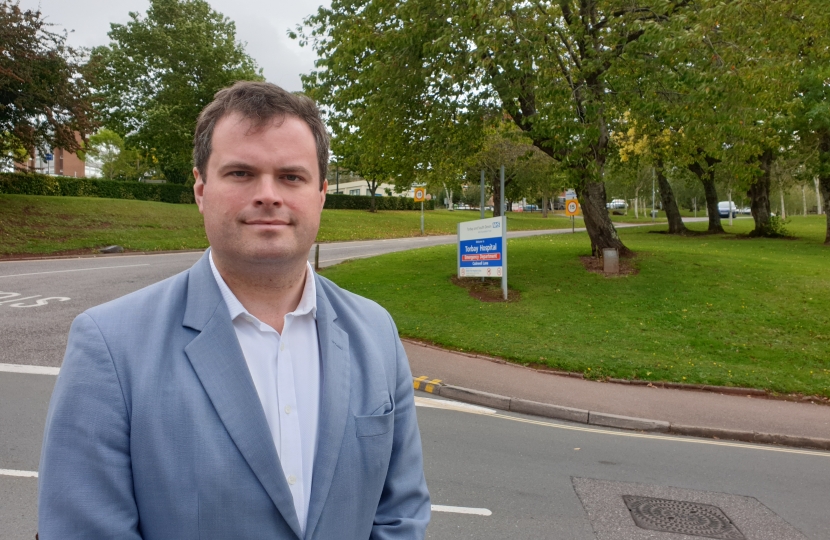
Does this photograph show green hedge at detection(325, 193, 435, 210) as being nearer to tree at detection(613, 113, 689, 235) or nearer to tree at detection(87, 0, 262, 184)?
tree at detection(87, 0, 262, 184)

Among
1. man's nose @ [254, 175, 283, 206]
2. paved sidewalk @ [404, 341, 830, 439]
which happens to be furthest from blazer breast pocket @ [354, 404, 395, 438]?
paved sidewalk @ [404, 341, 830, 439]

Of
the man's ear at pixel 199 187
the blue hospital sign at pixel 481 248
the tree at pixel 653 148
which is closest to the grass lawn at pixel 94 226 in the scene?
the blue hospital sign at pixel 481 248

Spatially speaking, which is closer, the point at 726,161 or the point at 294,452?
the point at 294,452

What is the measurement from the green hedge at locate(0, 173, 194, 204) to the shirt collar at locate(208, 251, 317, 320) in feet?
110

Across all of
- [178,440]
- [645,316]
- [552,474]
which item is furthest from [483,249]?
[178,440]

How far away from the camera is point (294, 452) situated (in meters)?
1.59

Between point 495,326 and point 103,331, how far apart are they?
10.8 metres

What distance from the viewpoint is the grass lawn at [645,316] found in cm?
1006

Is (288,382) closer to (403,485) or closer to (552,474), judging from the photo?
(403,485)

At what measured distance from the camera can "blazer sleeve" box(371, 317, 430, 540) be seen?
1.80 metres

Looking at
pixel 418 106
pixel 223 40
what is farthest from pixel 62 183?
pixel 418 106

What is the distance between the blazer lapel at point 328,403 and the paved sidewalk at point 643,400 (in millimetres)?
6844

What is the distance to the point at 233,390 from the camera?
1508mm

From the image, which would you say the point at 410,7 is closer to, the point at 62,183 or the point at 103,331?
the point at 103,331
